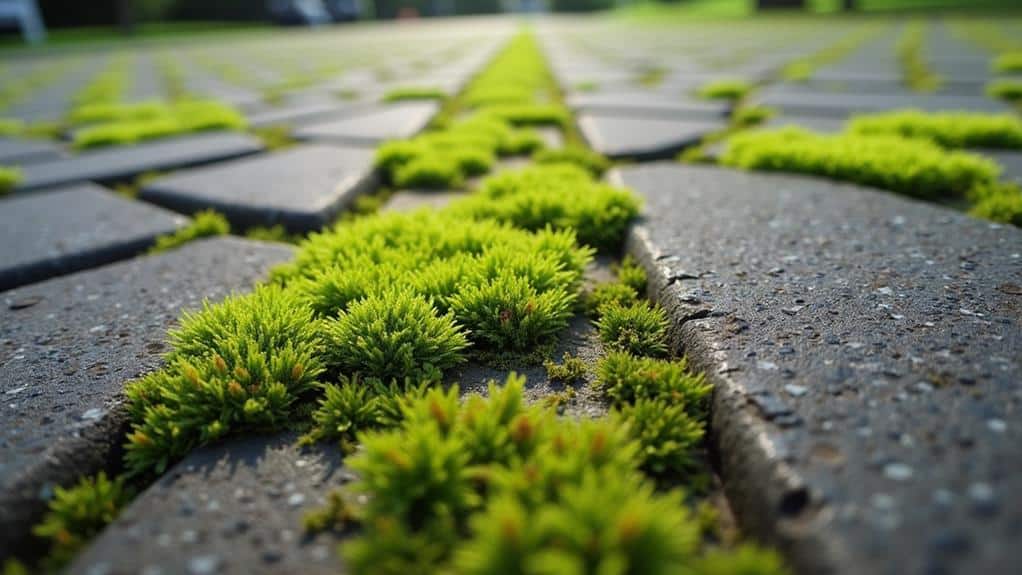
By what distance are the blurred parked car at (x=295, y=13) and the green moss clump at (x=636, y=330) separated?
1442 inches

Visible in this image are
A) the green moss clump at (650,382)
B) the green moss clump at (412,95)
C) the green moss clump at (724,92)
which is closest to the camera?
the green moss clump at (650,382)

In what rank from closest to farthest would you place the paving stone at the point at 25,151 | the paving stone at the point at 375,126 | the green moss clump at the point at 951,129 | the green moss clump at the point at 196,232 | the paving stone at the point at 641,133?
1. the green moss clump at the point at 196,232
2. the green moss clump at the point at 951,129
3. the paving stone at the point at 641,133
4. the paving stone at the point at 25,151
5. the paving stone at the point at 375,126

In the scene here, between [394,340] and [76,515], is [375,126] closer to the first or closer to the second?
[394,340]

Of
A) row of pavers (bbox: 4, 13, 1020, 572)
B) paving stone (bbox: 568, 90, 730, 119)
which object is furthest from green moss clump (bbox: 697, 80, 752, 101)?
row of pavers (bbox: 4, 13, 1020, 572)

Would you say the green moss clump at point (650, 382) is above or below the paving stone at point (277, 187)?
below

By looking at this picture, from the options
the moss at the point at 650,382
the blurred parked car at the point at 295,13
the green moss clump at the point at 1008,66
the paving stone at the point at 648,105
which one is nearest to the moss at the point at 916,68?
the green moss clump at the point at 1008,66

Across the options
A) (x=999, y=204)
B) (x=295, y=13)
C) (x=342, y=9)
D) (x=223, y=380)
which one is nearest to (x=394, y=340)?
(x=223, y=380)

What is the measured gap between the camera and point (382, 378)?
1.46 meters

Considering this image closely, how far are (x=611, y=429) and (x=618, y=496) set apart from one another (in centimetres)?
18

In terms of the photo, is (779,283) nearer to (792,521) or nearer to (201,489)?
(792,521)

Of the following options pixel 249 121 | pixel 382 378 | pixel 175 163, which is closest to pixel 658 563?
pixel 382 378

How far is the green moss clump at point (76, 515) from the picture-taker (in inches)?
41.6

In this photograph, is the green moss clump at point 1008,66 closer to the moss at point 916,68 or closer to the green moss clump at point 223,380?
the moss at point 916,68

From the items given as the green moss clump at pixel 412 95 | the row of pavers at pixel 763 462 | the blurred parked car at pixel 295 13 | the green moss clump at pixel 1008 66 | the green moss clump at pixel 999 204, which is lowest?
the row of pavers at pixel 763 462
